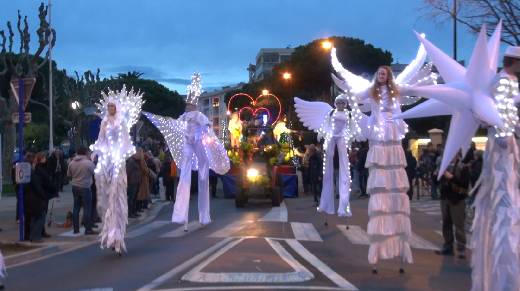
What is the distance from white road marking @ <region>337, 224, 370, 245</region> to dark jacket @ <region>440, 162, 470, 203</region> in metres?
2.21

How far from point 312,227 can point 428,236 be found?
249 centimetres

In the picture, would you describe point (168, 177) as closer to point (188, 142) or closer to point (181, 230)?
point (181, 230)

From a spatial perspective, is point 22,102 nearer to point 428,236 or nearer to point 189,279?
point 189,279

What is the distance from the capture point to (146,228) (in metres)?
16.8

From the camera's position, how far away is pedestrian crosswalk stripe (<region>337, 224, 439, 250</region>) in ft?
42.1

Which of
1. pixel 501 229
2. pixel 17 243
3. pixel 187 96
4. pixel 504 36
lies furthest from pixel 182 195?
pixel 504 36

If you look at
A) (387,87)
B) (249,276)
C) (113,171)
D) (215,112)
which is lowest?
(249,276)

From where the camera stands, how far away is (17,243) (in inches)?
538

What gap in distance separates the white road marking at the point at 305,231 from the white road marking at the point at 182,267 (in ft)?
6.04

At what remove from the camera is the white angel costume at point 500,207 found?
6.45 metres

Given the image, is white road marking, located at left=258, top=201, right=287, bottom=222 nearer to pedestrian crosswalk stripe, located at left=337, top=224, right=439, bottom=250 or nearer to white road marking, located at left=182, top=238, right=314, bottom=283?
pedestrian crosswalk stripe, located at left=337, top=224, right=439, bottom=250

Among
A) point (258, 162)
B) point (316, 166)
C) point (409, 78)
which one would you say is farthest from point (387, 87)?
point (316, 166)

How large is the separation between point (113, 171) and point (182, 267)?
2.81m

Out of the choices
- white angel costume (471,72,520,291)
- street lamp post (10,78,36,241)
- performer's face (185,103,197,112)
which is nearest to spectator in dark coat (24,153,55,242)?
street lamp post (10,78,36,241)
